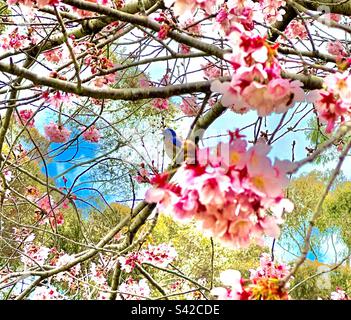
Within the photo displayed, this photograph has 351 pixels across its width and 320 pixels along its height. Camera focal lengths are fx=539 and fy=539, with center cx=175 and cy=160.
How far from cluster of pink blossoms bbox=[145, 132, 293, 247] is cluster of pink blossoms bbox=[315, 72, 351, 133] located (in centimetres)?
21

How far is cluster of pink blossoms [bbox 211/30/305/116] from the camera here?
2.43 ft

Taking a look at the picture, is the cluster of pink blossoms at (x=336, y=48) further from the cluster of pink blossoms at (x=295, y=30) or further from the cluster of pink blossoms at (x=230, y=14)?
the cluster of pink blossoms at (x=230, y=14)

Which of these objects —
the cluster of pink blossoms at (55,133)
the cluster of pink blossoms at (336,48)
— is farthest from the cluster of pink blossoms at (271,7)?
the cluster of pink blossoms at (55,133)

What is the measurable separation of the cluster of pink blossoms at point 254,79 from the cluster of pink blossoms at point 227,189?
0.09 meters

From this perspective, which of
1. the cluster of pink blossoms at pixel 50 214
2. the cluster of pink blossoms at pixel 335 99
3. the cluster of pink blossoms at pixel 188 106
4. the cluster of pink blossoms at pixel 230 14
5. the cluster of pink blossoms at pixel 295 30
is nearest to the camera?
the cluster of pink blossoms at pixel 335 99

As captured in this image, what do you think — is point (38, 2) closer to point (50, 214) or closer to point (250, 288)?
point (250, 288)

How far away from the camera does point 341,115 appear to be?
88 centimetres

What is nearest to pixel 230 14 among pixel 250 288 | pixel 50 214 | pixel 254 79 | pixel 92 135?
pixel 254 79

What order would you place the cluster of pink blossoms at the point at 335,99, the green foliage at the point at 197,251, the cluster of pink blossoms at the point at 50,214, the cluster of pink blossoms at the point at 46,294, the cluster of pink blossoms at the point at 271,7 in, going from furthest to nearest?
the green foliage at the point at 197,251 < the cluster of pink blossoms at the point at 46,294 < the cluster of pink blossoms at the point at 50,214 < the cluster of pink blossoms at the point at 271,7 < the cluster of pink blossoms at the point at 335,99

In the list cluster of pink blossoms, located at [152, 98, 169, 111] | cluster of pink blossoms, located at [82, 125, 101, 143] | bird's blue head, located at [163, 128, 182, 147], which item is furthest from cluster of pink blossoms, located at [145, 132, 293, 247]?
cluster of pink blossoms, located at [82, 125, 101, 143]

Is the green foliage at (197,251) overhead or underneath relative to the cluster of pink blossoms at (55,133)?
overhead

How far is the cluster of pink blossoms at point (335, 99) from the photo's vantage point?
2.80 ft

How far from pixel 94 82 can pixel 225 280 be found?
1166 millimetres
